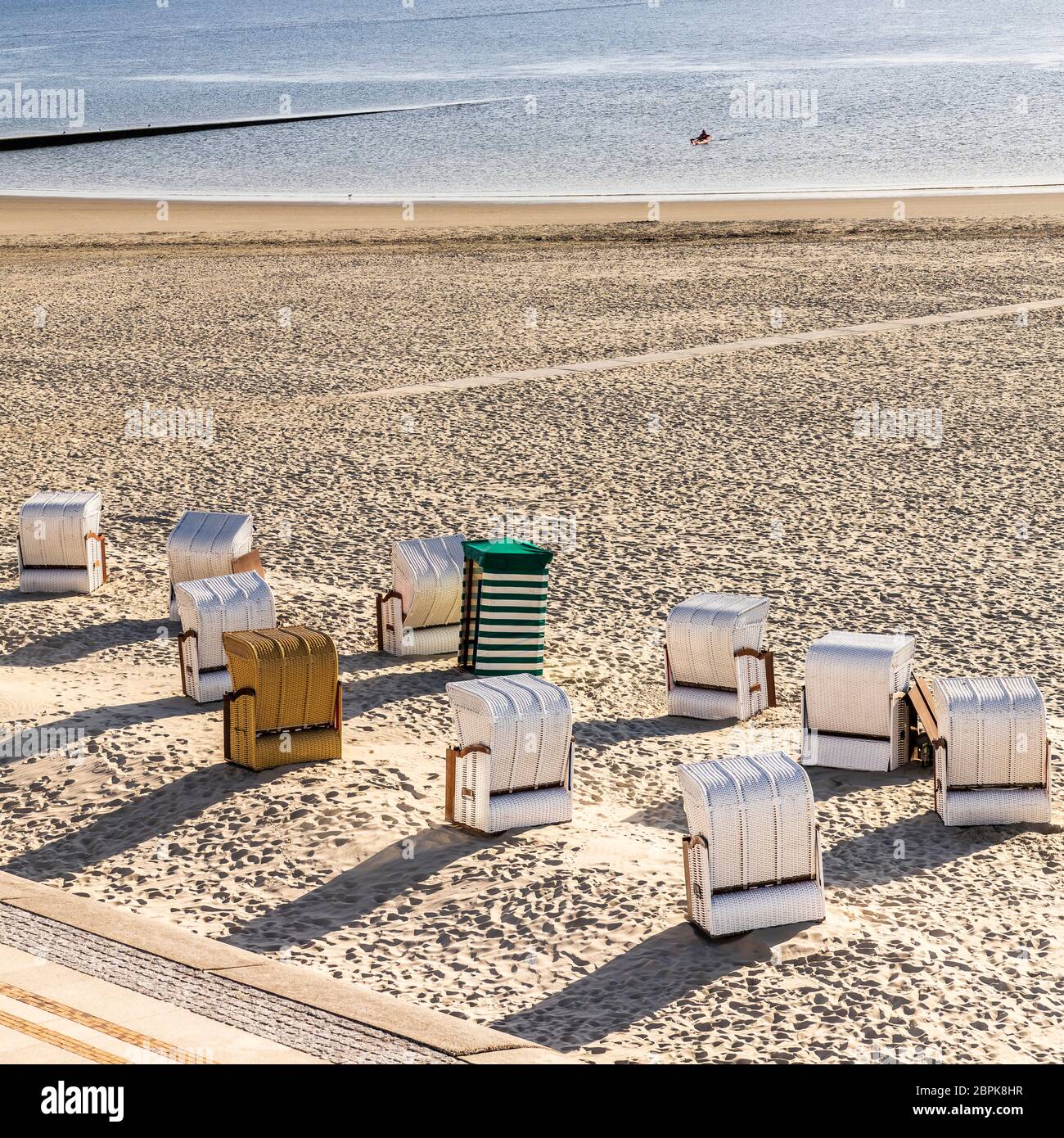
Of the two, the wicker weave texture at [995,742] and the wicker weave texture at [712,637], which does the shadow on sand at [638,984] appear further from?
the wicker weave texture at [712,637]

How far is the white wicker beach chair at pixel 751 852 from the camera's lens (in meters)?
7.39

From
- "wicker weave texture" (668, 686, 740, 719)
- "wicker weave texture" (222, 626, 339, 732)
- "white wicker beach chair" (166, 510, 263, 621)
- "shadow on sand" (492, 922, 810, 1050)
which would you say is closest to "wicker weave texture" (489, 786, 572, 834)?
"shadow on sand" (492, 922, 810, 1050)

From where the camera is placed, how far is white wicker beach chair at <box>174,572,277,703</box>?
408 inches

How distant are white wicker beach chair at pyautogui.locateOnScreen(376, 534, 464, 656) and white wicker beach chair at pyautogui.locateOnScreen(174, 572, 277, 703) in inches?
38.8

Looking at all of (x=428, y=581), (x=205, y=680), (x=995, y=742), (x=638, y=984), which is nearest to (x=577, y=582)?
(x=428, y=581)

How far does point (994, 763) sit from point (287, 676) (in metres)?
4.05

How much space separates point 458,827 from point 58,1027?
2863 millimetres

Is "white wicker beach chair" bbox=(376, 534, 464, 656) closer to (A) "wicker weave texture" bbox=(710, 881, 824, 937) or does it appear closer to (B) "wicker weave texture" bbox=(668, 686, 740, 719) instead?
(B) "wicker weave texture" bbox=(668, 686, 740, 719)

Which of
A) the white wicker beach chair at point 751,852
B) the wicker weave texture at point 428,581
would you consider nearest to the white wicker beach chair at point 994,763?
the white wicker beach chair at point 751,852

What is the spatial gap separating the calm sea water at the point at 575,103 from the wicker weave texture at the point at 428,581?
39306mm

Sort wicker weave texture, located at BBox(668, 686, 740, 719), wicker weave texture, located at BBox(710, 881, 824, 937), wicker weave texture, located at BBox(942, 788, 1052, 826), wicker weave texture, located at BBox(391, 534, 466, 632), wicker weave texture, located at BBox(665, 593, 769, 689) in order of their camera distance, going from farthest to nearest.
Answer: wicker weave texture, located at BBox(391, 534, 466, 632)
wicker weave texture, located at BBox(668, 686, 740, 719)
wicker weave texture, located at BBox(665, 593, 769, 689)
wicker weave texture, located at BBox(942, 788, 1052, 826)
wicker weave texture, located at BBox(710, 881, 824, 937)

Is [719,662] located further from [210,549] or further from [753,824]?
[210,549]

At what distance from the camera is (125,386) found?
69.8 ft

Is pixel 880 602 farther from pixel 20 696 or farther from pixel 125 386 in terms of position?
pixel 125 386
